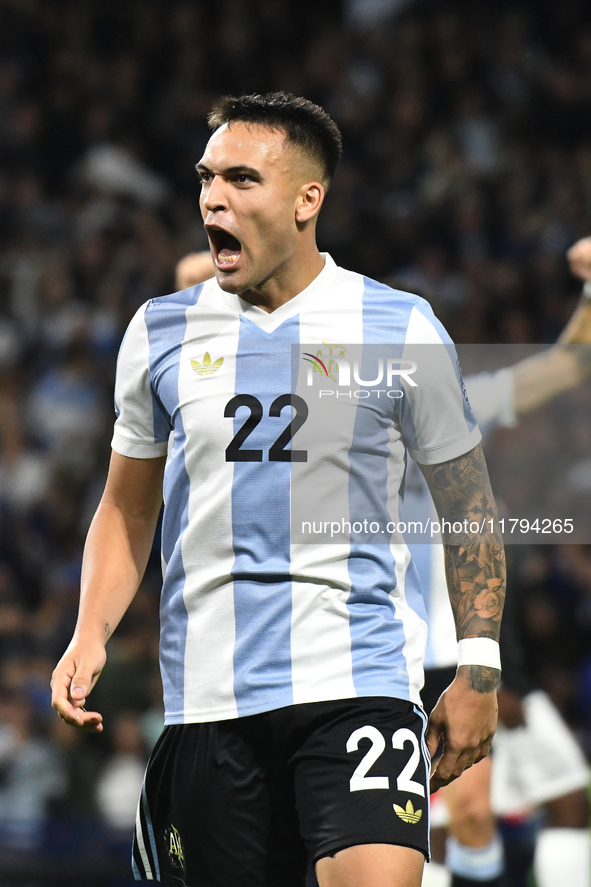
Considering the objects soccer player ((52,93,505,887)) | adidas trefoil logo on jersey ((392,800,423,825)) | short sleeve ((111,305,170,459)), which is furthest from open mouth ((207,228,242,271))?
adidas trefoil logo on jersey ((392,800,423,825))

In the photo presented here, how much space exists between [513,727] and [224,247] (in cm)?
267

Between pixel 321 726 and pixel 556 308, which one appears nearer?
pixel 321 726

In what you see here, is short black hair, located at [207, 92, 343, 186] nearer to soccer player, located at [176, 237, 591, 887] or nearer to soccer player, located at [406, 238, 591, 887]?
soccer player, located at [176, 237, 591, 887]

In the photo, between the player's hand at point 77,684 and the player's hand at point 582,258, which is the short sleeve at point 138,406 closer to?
the player's hand at point 77,684

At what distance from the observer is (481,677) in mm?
2334

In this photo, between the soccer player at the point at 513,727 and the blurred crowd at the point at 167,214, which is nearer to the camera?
the soccer player at the point at 513,727

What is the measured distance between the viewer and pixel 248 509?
2363mm

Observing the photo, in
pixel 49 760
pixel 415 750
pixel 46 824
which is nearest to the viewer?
pixel 415 750

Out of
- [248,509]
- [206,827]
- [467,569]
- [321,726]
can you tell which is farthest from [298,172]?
[206,827]

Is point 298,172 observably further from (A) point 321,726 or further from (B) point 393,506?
(A) point 321,726

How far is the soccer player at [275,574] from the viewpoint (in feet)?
7.44

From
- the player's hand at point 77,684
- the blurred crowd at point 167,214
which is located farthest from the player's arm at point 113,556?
the blurred crowd at point 167,214

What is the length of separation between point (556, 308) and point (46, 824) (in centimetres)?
411

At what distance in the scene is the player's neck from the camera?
2.54 m
